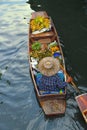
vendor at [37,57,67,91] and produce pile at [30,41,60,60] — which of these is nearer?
vendor at [37,57,67,91]

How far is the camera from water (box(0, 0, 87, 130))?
50.5 ft

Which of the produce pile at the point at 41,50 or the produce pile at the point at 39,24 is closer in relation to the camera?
the produce pile at the point at 41,50

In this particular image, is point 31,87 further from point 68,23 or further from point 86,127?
point 68,23

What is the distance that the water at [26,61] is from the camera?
15383mm

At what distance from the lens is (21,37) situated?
2389 cm

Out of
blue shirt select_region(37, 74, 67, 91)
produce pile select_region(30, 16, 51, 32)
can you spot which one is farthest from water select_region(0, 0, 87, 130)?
produce pile select_region(30, 16, 51, 32)

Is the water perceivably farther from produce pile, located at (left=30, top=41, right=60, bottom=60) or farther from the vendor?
produce pile, located at (left=30, top=41, right=60, bottom=60)

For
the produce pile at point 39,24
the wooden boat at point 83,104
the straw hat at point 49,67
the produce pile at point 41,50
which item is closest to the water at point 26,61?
the wooden boat at point 83,104

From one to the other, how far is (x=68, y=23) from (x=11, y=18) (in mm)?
5099

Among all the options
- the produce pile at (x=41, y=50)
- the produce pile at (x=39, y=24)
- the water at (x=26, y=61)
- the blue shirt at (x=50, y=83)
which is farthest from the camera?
the produce pile at (x=39, y=24)

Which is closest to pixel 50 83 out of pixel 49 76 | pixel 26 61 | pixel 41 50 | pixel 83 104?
pixel 49 76

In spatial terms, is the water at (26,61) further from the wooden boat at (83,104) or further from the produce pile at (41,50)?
the produce pile at (41,50)

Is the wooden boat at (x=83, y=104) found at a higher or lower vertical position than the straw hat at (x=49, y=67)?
lower

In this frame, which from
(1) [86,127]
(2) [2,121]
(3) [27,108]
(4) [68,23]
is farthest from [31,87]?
(4) [68,23]
